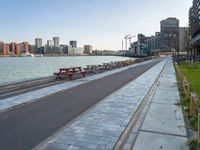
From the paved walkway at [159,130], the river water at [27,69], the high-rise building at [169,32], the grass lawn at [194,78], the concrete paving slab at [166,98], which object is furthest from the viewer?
the high-rise building at [169,32]

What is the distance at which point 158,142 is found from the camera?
710 centimetres

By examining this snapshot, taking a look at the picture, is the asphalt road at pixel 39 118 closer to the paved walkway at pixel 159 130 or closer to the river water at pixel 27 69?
the paved walkway at pixel 159 130

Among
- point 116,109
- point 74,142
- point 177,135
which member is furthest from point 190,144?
point 116,109

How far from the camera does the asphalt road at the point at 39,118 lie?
7.35m

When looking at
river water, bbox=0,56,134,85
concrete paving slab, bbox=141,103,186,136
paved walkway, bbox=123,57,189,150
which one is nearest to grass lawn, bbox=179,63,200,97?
concrete paving slab, bbox=141,103,186,136

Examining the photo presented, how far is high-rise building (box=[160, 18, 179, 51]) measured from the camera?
7288 inches

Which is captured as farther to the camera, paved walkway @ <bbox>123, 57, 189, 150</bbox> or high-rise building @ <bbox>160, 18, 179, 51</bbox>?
high-rise building @ <bbox>160, 18, 179, 51</bbox>

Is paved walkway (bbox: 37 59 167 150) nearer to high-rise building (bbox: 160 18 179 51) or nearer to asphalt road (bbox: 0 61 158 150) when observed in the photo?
asphalt road (bbox: 0 61 158 150)

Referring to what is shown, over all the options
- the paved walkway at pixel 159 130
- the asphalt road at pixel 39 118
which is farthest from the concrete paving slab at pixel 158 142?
the asphalt road at pixel 39 118

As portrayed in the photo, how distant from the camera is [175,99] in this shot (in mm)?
13070

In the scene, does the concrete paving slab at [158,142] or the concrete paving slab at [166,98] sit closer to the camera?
the concrete paving slab at [158,142]

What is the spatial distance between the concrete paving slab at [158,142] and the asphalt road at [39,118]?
2573 mm

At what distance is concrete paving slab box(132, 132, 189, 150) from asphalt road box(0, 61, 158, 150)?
257cm

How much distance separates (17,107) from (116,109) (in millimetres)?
4117
